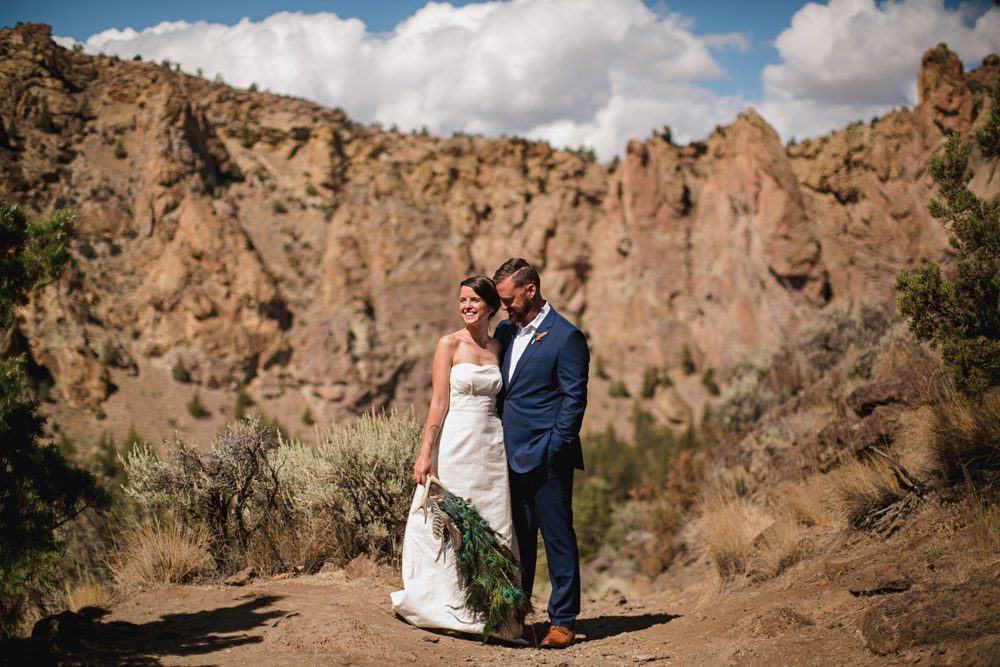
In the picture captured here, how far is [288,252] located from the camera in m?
46.3

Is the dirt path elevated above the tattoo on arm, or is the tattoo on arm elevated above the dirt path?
the tattoo on arm

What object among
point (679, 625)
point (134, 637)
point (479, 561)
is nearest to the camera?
point (134, 637)

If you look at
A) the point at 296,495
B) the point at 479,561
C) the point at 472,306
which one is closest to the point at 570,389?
the point at 472,306

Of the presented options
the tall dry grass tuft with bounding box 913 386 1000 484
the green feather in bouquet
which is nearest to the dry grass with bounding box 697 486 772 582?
the tall dry grass tuft with bounding box 913 386 1000 484

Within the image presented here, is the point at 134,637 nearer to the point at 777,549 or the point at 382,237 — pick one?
the point at 777,549

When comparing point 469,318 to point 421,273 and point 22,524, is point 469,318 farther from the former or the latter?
point 421,273

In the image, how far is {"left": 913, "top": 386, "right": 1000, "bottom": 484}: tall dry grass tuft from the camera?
5078mm

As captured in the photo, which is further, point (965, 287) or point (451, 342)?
point (965, 287)

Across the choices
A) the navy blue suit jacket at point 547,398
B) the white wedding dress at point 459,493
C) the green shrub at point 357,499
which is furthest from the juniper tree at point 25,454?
the navy blue suit jacket at point 547,398

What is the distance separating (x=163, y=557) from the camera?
593 cm

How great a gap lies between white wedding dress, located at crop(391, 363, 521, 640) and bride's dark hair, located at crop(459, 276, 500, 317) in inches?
16.9

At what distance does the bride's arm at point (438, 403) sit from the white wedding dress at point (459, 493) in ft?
0.16

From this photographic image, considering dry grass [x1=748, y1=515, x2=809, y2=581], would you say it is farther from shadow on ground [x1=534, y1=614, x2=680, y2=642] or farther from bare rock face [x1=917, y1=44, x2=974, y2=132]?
bare rock face [x1=917, y1=44, x2=974, y2=132]

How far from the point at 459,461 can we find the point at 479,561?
0.65 metres
